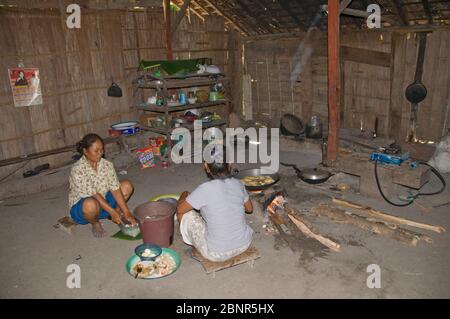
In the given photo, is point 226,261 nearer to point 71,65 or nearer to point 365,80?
point 71,65

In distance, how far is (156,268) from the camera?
12.7ft

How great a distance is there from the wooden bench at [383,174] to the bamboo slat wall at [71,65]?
5.33 meters

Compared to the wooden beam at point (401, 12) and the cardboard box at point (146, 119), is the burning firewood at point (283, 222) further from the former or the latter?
the wooden beam at point (401, 12)

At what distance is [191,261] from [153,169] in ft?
12.4

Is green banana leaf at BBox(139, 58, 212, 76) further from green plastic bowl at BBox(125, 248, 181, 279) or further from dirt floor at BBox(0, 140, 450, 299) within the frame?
green plastic bowl at BBox(125, 248, 181, 279)

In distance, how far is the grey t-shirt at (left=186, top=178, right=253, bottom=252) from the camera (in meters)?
3.49

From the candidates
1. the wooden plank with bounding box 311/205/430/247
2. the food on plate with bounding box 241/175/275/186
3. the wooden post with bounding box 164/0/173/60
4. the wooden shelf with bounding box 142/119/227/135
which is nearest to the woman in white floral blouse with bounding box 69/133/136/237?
the food on plate with bounding box 241/175/275/186

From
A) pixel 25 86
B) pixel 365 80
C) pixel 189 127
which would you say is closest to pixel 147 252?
pixel 189 127

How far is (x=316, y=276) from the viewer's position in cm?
383

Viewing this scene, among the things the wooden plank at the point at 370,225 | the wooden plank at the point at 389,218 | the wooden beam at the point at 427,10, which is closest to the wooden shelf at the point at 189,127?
the wooden plank at the point at 370,225

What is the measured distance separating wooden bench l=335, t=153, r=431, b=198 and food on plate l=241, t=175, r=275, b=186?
1346 millimetres

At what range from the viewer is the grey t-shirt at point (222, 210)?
3.49m
